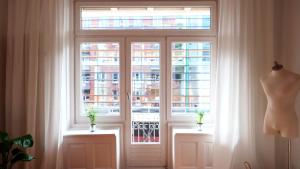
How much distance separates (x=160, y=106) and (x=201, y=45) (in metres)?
0.93

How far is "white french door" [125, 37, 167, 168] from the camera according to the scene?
3.16 metres

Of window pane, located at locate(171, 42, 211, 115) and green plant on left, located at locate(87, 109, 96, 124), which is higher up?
window pane, located at locate(171, 42, 211, 115)

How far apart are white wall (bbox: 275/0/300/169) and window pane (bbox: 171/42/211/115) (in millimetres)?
819

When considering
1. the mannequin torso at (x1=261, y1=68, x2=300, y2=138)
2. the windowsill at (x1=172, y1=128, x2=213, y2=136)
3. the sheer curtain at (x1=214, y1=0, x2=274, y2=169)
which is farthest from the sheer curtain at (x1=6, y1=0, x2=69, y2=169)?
the mannequin torso at (x1=261, y1=68, x2=300, y2=138)

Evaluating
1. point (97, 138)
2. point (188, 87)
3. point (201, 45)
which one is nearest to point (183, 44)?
point (201, 45)

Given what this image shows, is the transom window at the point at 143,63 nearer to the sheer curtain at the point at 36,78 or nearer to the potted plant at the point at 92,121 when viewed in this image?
the potted plant at the point at 92,121

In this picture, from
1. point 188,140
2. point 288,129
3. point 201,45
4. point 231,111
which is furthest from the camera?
point 201,45

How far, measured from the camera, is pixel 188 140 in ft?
9.37

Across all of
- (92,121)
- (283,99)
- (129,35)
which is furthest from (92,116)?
(283,99)

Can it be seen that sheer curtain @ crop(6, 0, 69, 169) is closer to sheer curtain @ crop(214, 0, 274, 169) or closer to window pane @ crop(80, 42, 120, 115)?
window pane @ crop(80, 42, 120, 115)

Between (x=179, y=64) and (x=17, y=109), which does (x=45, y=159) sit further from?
(x=179, y=64)

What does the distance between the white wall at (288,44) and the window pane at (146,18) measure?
2.72 feet

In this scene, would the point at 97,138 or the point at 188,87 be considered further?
the point at 188,87

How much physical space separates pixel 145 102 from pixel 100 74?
2.21 feet
